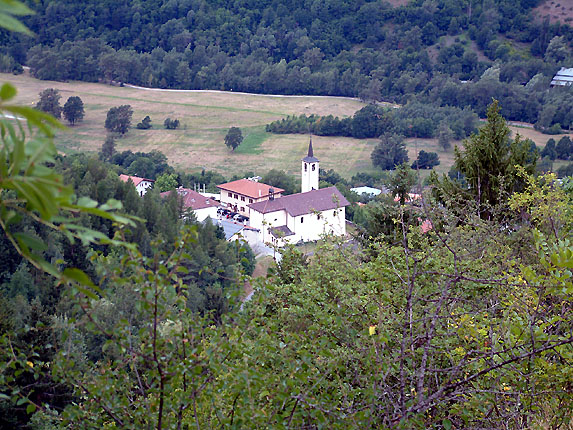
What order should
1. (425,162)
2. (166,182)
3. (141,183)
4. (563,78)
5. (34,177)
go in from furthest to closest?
1. (563,78)
2. (166,182)
3. (141,183)
4. (425,162)
5. (34,177)

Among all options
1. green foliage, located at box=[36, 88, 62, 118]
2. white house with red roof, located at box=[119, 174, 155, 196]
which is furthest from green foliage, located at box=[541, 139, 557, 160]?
green foliage, located at box=[36, 88, 62, 118]

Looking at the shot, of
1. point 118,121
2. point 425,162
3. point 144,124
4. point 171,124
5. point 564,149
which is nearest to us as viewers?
point 425,162

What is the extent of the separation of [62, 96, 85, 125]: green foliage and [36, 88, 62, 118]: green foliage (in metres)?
0.85

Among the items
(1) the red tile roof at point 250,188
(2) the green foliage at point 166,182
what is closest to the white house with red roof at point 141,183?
(2) the green foliage at point 166,182

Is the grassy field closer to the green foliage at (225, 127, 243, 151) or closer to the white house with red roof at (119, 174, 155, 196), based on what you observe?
the green foliage at (225, 127, 243, 151)

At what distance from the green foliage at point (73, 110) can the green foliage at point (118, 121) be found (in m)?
3.43

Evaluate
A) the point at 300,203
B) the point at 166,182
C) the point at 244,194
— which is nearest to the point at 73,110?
the point at 166,182

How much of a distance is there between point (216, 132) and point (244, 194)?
2464 cm

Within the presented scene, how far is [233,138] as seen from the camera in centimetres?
6272

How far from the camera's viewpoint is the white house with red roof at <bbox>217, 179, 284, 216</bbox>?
43.7 m

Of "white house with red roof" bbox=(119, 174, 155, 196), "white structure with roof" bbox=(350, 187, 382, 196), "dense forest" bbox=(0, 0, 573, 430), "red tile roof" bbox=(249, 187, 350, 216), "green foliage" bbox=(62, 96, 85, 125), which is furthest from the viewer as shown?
"green foliage" bbox=(62, 96, 85, 125)

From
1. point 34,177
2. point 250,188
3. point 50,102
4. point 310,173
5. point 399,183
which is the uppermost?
point 34,177

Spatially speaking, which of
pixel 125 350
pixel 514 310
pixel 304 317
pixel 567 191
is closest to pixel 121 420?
pixel 125 350

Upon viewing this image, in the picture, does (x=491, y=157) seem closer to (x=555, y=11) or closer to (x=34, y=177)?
→ (x=34, y=177)
